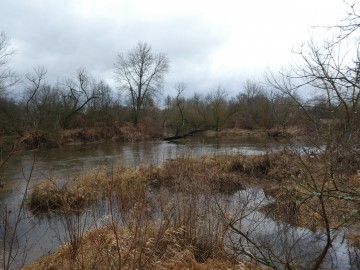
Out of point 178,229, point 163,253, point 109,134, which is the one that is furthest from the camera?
point 109,134

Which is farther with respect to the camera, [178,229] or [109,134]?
[109,134]

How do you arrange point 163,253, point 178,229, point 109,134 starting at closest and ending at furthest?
point 163,253, point 178,229, point 109,134

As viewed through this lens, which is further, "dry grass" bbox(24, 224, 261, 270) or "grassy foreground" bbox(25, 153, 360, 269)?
"dry grass" bbox(24, 224, 261, 270)

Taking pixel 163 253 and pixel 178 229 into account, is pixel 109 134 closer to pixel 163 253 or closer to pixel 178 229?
A: pixel 178 229

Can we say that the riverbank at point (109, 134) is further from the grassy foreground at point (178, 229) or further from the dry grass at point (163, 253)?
the dry grass at point (163, 253)

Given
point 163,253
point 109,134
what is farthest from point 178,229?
point 109,134

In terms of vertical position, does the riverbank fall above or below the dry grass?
above

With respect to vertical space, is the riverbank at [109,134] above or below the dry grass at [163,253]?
above

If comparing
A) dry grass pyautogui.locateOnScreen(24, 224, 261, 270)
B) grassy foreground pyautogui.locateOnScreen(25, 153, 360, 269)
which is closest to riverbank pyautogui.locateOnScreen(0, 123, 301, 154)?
grassy foreground pyautogui.locateOnScreen(25, 153, 360, 269)

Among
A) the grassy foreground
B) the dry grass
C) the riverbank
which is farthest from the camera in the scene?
the riverbank

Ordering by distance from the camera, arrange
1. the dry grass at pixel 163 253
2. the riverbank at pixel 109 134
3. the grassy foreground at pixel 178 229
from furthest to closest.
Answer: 1. the riverbank at pixel 109 134
2. the dry grass at pixel 163 253
3. the grassy foreground at pixel 178 229

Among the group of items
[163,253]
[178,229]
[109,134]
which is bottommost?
[163,253]

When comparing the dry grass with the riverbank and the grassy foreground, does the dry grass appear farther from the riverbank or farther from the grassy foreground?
the riverbank

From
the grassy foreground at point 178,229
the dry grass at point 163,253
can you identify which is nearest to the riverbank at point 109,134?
the grassy foreground at point 178,229
